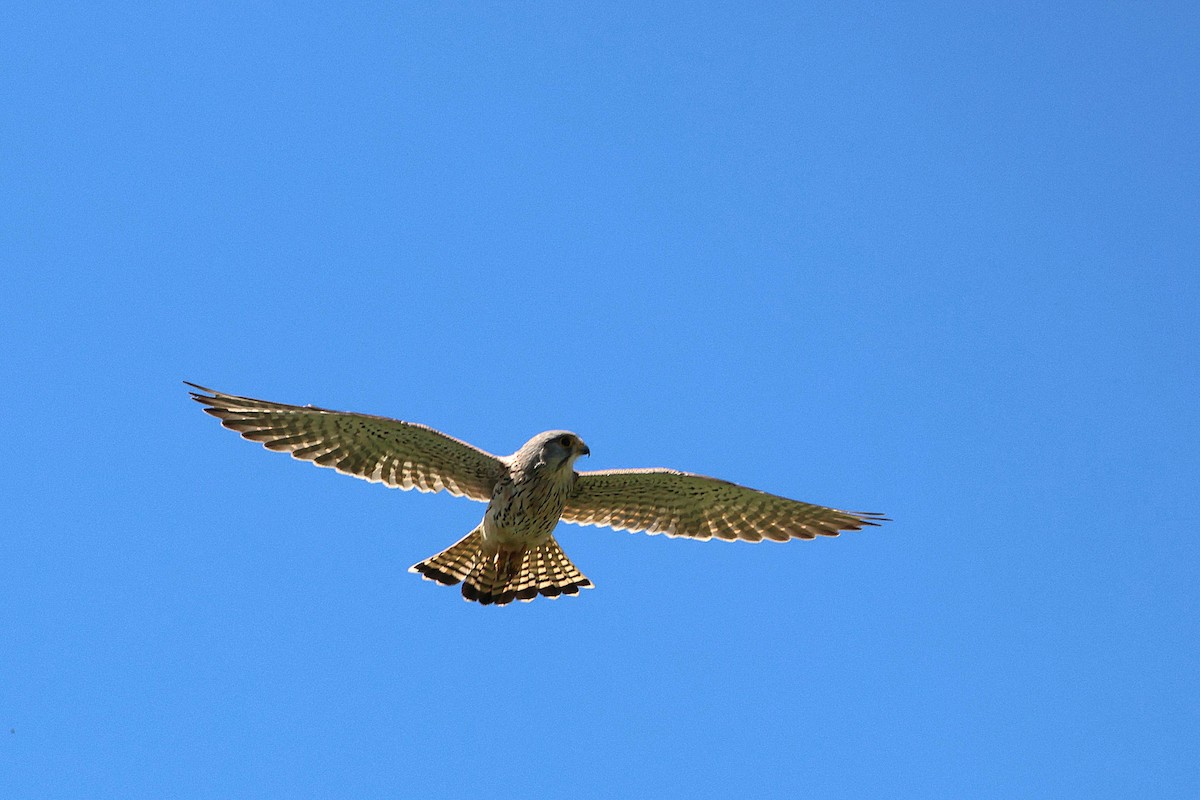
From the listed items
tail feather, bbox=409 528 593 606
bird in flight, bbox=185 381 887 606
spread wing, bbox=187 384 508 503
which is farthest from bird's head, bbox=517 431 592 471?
tail feather, bbox=409 528 593 606

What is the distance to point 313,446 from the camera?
12.0 m

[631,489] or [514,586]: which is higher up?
[631,489]

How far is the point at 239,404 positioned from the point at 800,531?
5008 mm

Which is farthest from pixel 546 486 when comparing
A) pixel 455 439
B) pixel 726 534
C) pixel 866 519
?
pixel 866 519

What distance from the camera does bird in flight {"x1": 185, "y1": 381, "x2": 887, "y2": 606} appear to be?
11828mm

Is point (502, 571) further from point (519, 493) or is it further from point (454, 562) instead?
point (519, 493)

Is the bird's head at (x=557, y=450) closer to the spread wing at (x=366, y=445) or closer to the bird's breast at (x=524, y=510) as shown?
the bird's breast at (x=524, y=510)

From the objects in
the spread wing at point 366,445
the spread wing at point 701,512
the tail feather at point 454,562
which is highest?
the spread wing at point 701,512

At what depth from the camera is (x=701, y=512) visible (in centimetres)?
1292

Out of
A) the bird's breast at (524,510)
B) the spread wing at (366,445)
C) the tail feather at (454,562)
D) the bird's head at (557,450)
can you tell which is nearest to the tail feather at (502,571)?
the tail feather at (454,562)

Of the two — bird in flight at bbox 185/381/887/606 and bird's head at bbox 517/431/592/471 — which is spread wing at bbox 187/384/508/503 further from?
bird's head at bbox 517/431/592/471

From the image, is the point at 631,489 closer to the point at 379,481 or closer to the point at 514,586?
the point at 514,586

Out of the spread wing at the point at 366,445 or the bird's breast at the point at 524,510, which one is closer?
the spread wing at the point at 366,445

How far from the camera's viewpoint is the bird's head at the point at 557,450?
11.8 metres
